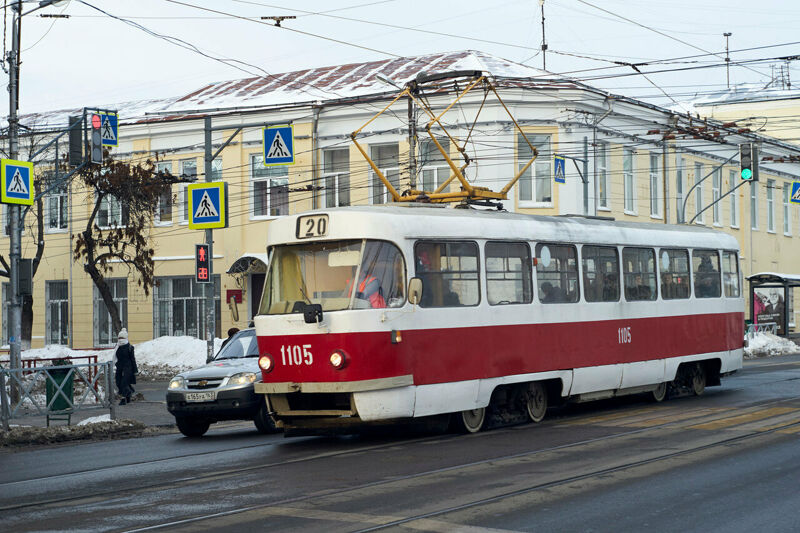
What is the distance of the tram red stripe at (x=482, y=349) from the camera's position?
13883 millimetres

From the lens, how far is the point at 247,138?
139ft

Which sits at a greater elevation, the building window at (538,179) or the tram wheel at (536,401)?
the building window at (538,179)

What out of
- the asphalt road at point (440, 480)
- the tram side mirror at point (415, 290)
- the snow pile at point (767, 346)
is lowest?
the snow pile at point (767, 346)

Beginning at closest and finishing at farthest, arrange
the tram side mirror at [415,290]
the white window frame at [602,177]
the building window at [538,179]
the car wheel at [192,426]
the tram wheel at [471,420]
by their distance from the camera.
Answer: the tram side mirror at [415,290] → the tram wheel at [471,420] → the car wheel at [192,426] → the building window at [538,179] → the white window frame at [602,177]

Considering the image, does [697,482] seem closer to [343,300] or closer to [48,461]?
[343,300]

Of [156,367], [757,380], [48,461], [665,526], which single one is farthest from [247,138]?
[665,526]

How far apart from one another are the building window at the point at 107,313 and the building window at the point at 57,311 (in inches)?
67.5

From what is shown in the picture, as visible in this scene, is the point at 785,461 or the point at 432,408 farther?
the point at 432,408

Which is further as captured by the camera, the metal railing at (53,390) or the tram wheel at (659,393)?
the tram wheel at (659,393)

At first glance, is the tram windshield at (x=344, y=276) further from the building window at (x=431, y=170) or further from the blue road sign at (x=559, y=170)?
the building window at (x=431, y=170)

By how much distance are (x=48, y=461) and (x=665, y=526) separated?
8695 mm

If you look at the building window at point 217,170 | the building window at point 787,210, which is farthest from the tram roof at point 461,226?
the building window at point 787,210

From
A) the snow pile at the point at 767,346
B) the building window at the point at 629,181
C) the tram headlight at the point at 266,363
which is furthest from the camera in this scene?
the building window at the point at 629,181

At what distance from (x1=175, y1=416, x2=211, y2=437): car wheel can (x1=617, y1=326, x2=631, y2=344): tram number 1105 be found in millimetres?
6627
